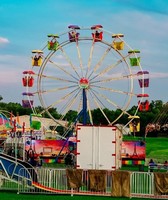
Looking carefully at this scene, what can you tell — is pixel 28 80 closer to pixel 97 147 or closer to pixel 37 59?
pixel 37 59

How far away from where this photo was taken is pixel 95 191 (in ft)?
64.2

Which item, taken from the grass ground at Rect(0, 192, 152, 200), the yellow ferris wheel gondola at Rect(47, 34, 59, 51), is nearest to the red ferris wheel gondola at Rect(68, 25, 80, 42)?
the yellow ferris wheel gondola at Rect(47, 34, 59, 51)

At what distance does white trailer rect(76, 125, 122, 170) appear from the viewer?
72.3 ft

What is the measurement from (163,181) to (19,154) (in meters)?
11.0

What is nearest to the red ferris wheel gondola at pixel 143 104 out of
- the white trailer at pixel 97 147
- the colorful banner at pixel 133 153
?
the colorful banner at pixel 133 153

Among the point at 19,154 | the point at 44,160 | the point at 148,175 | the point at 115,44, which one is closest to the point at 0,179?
the point at 148,175

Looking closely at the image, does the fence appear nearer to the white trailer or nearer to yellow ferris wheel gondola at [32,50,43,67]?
the white trailer

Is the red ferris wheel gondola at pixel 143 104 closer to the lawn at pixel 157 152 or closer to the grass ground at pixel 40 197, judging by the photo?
the lawn at pixel 157 152

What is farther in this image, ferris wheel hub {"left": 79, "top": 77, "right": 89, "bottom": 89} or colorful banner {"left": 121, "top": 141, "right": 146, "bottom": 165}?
ferris wheel hub {"left": 79, "top": 77, "right": 89, "bottom": 89}

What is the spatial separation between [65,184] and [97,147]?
2.73 m

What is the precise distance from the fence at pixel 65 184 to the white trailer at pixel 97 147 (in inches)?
96.9

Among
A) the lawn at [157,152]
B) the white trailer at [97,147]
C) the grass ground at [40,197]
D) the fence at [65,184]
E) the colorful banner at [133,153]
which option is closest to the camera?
the grass ground at [40,197]

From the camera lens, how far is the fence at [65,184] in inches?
748

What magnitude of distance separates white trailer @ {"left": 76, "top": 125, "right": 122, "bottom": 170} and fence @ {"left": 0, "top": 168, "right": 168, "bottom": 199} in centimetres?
246
